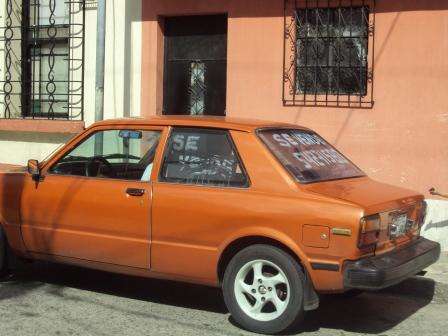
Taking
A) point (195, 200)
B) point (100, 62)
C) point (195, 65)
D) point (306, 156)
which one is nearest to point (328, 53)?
point (195, 65)

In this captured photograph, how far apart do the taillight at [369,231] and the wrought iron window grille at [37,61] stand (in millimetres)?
6803

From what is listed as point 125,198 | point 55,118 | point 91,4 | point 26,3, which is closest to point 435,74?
point 125,198

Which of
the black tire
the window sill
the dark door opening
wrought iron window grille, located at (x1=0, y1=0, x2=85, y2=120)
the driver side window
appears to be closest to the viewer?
the driver side window

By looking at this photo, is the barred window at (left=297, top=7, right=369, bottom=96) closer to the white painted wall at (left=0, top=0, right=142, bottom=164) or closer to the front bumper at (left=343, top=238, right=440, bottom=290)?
the white painted wall at (left=0, top=0, right=142, bottom=164)

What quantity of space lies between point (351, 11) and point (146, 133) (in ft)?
13.5

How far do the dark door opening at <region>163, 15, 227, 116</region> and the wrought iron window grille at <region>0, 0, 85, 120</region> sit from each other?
1645 mm

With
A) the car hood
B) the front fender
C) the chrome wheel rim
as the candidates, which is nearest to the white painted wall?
the car hood

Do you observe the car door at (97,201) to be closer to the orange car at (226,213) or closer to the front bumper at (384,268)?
the orange car at (226,213)

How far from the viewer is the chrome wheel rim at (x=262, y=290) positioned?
4.86 metres

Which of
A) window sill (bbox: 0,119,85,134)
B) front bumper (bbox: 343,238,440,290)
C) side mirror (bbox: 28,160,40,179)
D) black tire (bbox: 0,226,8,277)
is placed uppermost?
window sill (bbox: 0,119,85,134)

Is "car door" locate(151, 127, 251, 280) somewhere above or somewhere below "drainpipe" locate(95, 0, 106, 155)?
below

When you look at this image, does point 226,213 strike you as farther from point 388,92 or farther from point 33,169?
point 388,92

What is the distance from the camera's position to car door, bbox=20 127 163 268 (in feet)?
17.7

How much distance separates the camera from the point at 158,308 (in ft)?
18.6
